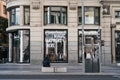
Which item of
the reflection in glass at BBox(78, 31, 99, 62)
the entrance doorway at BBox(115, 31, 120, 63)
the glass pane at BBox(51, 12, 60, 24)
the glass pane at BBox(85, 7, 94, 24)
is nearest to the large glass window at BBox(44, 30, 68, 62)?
the glass pane at BBox(51, 12, 60, 24)

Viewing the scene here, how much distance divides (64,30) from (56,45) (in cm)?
226

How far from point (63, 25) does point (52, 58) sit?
182 inches

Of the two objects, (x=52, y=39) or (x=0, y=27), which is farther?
(x=0, y=27)

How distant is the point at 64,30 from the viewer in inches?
1961

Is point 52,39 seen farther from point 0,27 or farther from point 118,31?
point 0,27

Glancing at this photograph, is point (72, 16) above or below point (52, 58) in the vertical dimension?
above

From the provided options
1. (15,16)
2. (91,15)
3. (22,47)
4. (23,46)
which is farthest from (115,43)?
(15,16)

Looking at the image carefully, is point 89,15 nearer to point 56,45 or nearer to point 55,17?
point 55,17

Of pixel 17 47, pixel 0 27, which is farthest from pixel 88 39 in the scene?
pixel 0 27

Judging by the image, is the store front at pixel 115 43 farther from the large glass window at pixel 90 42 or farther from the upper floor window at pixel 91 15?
the upper floor window at pixel 91 15

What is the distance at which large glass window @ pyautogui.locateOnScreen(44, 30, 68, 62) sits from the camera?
49719mm

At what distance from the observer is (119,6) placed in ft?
167

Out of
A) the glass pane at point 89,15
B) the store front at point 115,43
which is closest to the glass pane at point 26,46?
the glass pane at point 89,15

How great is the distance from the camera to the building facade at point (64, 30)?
162ft
